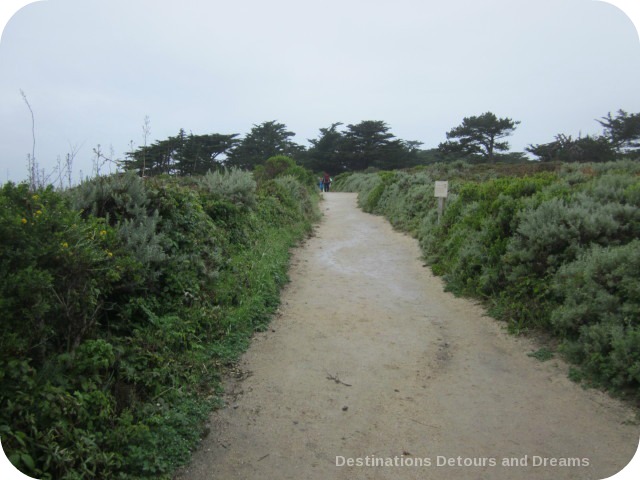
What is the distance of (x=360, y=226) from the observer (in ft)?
50.5

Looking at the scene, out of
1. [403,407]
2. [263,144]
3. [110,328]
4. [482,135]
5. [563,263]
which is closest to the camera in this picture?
[403,407]

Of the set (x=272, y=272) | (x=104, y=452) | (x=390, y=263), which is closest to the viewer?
(x=104, y=452)

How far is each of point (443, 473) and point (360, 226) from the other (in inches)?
→ 486

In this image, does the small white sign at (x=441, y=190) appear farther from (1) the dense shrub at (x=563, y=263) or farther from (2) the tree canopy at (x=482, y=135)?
(2) the tree canopy at (x=482, y=135)

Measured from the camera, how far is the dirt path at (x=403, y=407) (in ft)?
11.0

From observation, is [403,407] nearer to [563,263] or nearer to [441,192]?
[563,263]

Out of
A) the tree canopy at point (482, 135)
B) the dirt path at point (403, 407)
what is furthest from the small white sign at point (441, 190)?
the tree canopy at point (482, 135)

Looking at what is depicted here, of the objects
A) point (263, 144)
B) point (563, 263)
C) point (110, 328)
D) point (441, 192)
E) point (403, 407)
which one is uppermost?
point (263, 144)

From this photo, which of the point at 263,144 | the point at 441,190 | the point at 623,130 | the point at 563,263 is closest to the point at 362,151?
the point at 263,144

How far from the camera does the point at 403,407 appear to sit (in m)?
4.15

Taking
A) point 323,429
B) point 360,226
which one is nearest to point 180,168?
point 360,226

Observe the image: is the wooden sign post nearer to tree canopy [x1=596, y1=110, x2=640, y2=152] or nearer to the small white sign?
the small white sign

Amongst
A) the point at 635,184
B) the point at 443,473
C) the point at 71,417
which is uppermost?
the point at 635,184

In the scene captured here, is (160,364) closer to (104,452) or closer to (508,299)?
(104,452)
